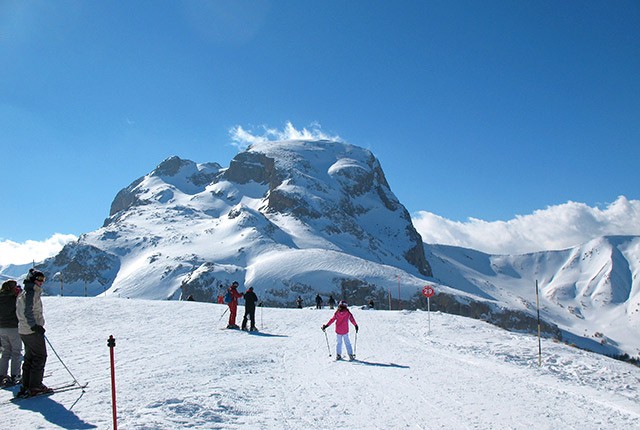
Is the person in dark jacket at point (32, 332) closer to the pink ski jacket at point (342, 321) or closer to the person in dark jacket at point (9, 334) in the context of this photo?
the person in dark jacket at point (9, 334)

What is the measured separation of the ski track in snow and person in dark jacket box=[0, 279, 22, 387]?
1.96 ft

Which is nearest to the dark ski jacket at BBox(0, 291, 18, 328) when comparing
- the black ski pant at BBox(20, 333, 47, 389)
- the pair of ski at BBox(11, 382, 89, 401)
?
the black ski pant at BBox(20, 333, 47, 389)

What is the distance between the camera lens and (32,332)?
902 cm

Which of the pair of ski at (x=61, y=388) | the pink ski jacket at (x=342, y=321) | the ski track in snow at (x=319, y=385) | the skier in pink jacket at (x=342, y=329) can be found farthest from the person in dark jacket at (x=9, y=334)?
the pink ski jacket at (x=342, y=321)

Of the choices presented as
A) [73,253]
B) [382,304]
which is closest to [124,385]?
[382,304]

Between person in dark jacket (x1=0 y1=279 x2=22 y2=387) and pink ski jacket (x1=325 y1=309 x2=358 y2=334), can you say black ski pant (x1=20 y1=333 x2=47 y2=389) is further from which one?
pink ski jacket (x1=325 y1=309 x2=358 y2=334)

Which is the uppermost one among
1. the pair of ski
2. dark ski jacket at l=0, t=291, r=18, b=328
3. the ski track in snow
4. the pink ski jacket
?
dark ski jacket at l=0, t=291, r=18, b=328

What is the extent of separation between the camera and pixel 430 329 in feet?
79.3

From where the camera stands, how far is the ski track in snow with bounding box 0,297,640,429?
786 cm

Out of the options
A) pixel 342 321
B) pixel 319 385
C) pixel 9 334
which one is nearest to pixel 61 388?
pixel 9 334

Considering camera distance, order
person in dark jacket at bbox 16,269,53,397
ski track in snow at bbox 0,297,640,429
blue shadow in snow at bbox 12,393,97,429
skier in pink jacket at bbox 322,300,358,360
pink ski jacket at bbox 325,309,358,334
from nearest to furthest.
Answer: blue shadow in snow at bbox 12,393,97,429
ski track in snow at bbox 0,297,640,429
person in dark jacket at bbox 16,269,53,397
skier in pink jacket at bbox 322,300,358,360
pink ski jacket at bbox 325,309,358,334

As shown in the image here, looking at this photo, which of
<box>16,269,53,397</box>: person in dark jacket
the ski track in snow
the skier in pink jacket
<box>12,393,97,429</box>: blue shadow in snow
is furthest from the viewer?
the skier in pink jacket

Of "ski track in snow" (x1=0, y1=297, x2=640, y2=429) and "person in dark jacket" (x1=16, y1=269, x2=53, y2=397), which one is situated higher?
"person in dark jacket" (x1=16, y1=269, x2=53, y2=397)

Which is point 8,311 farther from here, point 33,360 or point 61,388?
point 61,388
